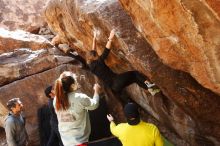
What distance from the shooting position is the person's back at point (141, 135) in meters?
5.89

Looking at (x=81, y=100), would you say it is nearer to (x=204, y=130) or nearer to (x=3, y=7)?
(x=204, y=130)

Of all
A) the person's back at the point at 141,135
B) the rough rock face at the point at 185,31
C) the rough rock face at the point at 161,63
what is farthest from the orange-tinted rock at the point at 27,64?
the person's back at the point at 141,135

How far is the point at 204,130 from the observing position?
8.67 metres

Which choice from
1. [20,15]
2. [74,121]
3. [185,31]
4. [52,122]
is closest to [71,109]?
[74,121]

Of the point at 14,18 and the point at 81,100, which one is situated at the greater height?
the point at 14,18

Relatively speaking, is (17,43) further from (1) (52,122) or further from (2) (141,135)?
(2) (141,135)

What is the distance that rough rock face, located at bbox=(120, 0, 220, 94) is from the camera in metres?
5.29

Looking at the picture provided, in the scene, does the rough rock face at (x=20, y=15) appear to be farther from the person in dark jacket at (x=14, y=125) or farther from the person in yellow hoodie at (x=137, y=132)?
the person in yellow hoodie at (x=137, y=132)

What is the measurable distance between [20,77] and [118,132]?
6.10 m

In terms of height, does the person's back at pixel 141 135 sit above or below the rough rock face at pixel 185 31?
below

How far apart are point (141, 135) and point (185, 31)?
168 cm

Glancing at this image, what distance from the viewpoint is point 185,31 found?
5.76 m

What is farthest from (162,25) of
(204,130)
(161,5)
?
(204,130)

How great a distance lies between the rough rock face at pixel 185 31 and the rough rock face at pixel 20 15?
1475 cm
